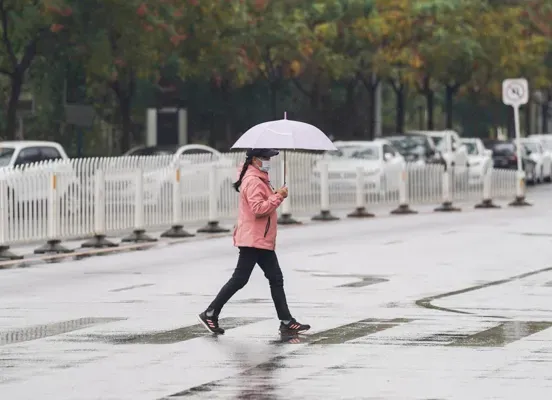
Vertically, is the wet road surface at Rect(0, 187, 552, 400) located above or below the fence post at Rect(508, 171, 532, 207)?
below

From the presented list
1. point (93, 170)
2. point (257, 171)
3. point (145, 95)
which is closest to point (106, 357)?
point (257, 171)

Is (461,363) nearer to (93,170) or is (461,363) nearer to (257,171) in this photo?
(257,171)

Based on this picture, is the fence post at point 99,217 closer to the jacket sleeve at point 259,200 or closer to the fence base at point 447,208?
the fence base at point 447,208

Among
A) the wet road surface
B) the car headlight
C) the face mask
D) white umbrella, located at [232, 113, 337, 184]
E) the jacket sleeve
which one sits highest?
white umbrella, located at [232, 113, 337, 184]

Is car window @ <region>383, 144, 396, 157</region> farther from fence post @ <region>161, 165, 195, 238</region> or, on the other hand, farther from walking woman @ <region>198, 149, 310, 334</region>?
walking woman @ <region>198, 149, 310, 334</region>

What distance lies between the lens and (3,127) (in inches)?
1858

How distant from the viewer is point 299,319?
1578 centimetres

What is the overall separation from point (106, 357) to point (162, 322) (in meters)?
2.71

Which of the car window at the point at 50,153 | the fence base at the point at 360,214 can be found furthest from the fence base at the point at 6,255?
the fence base at the point at 360,214

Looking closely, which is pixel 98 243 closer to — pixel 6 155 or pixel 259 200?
pixel 6 155

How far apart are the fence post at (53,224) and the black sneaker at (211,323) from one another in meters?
11.3

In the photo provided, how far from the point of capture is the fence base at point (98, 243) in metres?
26.7

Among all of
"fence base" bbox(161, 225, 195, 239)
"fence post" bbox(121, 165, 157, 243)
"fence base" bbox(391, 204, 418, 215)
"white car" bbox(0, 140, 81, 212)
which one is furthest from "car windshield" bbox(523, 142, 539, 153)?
"white car" bbox(0, 140, 81, 212)

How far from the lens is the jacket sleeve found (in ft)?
47.0
